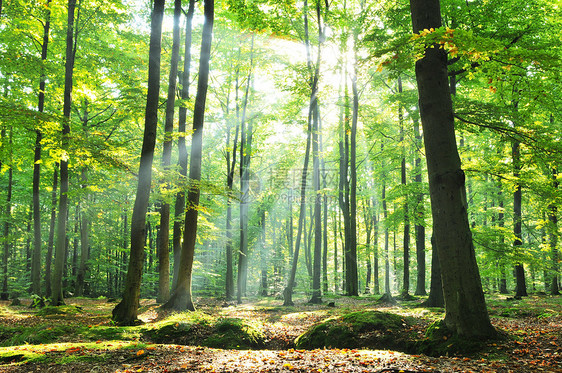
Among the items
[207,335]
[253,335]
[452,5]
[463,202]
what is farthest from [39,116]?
[452,5]

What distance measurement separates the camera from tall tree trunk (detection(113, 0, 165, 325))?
706 cm

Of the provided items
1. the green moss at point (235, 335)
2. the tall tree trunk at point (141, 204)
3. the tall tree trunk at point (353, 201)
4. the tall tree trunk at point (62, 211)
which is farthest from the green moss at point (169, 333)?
the tall tree trunk at point (353, 201)

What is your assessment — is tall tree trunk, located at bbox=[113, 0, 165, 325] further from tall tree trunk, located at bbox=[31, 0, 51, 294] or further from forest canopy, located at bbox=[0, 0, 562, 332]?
tall tree trunk, located at bbox=[31, 0, 51, 294]

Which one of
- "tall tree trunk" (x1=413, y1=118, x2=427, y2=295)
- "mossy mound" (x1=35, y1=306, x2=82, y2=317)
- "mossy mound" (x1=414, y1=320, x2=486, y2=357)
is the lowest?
"mossy mound" (x1=35, y1=306, x2=82, y2=317)

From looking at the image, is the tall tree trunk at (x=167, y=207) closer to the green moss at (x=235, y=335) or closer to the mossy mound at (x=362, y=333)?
the green moss at (x=235, y=335)

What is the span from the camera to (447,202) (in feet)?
14.6

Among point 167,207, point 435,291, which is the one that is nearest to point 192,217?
point 167,207

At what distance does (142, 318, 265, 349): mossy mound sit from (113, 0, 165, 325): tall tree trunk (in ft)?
3.49

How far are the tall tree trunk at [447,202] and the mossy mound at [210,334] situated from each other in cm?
379

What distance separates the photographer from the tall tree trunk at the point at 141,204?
23.2ft

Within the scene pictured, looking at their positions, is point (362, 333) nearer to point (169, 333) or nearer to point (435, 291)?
point (169, 333)

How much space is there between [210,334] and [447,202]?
527 centimetres

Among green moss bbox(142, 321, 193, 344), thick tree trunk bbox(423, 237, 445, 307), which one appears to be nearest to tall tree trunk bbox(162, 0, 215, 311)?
green moss bbox(142, 321, 193, 344)

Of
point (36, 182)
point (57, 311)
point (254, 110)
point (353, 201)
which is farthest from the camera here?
point (254, 110)
